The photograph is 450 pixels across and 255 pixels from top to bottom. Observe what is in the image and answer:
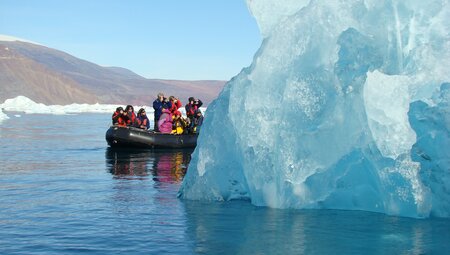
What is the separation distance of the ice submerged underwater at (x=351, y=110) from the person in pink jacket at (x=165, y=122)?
40.0 ft

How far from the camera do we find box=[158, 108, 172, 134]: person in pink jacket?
2255 cm

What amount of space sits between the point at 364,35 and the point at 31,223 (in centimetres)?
554

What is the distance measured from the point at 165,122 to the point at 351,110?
45.2 ft

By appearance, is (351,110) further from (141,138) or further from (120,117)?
(120,117)

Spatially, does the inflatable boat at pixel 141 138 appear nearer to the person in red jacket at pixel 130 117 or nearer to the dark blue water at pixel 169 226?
the person in red jacket at pixel 130 117

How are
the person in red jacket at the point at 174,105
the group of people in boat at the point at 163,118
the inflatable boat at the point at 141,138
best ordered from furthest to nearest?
the group of people in boat at the point at 163,118
the person in red jacket at the point at 174,105
the inflatable boat at the point at 141,138

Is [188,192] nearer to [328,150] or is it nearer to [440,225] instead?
[328,150]

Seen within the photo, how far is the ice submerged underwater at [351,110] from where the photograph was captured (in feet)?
29.5

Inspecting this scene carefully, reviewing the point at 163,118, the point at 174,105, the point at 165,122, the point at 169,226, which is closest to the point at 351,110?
the point at 169,226

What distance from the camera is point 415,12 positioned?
32.2ft

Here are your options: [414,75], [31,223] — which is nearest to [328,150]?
[414,75]

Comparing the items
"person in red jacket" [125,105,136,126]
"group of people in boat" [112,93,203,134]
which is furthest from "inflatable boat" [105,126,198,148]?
"person in red jacket" [125,105,136,126]

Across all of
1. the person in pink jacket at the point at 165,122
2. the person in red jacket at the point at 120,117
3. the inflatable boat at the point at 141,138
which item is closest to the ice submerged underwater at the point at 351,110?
the inflatable boat at the point at 141,138

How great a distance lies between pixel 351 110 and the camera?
9.55 m
